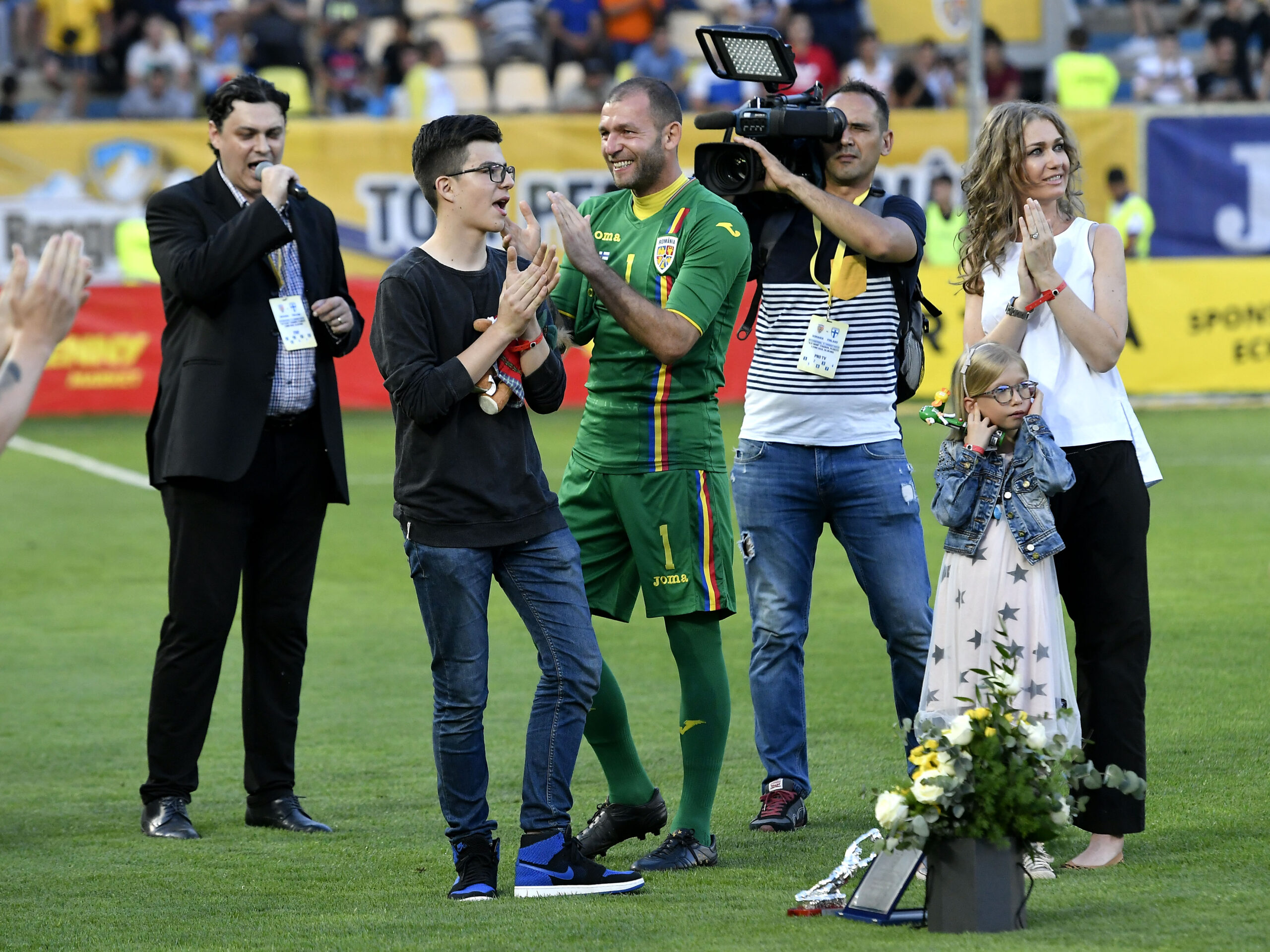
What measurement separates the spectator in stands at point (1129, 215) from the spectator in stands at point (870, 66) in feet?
11.1

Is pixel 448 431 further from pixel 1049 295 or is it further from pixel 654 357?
pixel 1049 295

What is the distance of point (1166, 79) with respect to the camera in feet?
76.2

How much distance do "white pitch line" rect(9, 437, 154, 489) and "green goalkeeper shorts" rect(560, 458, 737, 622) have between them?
892cm

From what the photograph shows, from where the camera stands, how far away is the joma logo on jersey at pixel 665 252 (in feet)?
15.8

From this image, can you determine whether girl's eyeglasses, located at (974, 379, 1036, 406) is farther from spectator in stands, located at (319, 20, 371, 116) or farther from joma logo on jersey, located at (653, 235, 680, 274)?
spectator in stands, located at (319, 20, 371, 116)

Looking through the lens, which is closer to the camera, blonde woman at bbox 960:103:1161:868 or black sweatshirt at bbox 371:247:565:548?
black sweatshirt at bbox 371:247:565:548

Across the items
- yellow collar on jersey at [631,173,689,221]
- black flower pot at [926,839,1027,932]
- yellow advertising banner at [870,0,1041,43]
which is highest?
yellow advertising banner at [870,0,1041,43]

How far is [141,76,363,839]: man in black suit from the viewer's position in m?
5.34

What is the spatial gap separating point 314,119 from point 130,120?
2.11m

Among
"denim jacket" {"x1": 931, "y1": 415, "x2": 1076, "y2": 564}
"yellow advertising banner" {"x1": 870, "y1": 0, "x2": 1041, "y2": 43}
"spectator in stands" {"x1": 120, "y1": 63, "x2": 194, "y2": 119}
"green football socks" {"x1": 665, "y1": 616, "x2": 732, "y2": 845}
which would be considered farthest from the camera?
"yellow advertising banner" {"x1": 870, "y1": 0, "x2": 1041, "y2": 43}

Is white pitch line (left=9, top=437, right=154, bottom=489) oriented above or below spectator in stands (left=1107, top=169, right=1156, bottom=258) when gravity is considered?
below

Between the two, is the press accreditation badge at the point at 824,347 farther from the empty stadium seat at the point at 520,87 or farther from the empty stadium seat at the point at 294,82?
the empty stadium seat at the point at 520,87

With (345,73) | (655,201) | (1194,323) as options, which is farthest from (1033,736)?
(345,73)

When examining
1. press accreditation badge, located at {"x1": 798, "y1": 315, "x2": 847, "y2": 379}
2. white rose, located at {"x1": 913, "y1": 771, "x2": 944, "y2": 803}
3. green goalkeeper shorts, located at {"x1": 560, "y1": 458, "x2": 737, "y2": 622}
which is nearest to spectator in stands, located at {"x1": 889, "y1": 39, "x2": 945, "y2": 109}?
press accreditation badge, located at {"x1": 798, "y1": 315, "x2": 847, "y2": 379}
